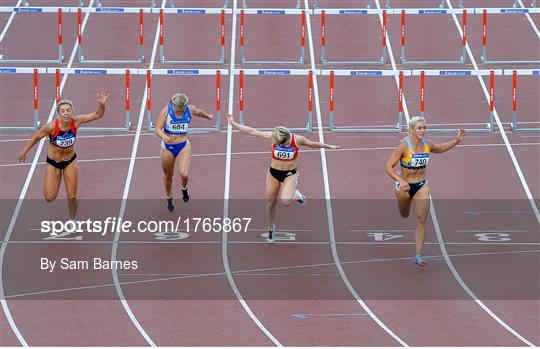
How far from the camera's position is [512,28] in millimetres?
33188

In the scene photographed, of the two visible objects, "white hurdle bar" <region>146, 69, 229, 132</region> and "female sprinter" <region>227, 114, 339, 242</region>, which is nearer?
"female sprinter" <region>227, 114, 339, 242</region>

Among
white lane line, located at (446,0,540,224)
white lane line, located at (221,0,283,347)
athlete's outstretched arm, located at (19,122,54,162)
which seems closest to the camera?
white lane line, located at (221,0,283,347)

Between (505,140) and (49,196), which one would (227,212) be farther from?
(505,140)

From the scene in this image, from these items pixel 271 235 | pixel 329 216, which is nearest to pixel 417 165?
pixel 271 235

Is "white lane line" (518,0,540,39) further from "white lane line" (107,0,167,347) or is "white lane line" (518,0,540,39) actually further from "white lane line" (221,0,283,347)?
"white lane line" (107,0,167,347)

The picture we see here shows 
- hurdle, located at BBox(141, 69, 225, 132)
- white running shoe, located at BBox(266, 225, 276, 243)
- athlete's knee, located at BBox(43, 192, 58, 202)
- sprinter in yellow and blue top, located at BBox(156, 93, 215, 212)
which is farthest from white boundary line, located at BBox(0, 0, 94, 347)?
white running shoe, located at BBox(266, 225, 276, 243)

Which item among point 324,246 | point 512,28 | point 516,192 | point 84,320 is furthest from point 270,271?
→ point 512,28

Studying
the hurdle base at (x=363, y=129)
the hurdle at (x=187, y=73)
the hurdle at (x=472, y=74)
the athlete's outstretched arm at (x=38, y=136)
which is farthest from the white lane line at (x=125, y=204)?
the hurdle at (x=472, y=74)

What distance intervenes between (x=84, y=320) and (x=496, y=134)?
A: 36.8 feet

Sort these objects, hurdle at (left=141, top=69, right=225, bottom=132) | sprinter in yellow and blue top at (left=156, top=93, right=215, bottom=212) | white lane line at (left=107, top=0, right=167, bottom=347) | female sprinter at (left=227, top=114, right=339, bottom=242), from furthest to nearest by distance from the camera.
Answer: hurdle at (left=141, top=69, right=225, bottom=132), sprinter in yellow and blue top at (left=156, top=93, right=215, bottom=212), female sprinter at (left=227, top=114, right=339, bottom=242), white lane line at (left=107, top=0, right=167, bottom=347)

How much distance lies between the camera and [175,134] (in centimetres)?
2208

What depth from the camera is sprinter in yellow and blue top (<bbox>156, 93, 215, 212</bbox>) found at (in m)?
21.9

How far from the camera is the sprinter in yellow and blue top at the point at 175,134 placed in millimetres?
21891

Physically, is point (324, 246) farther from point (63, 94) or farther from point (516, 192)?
point (63, 94)
